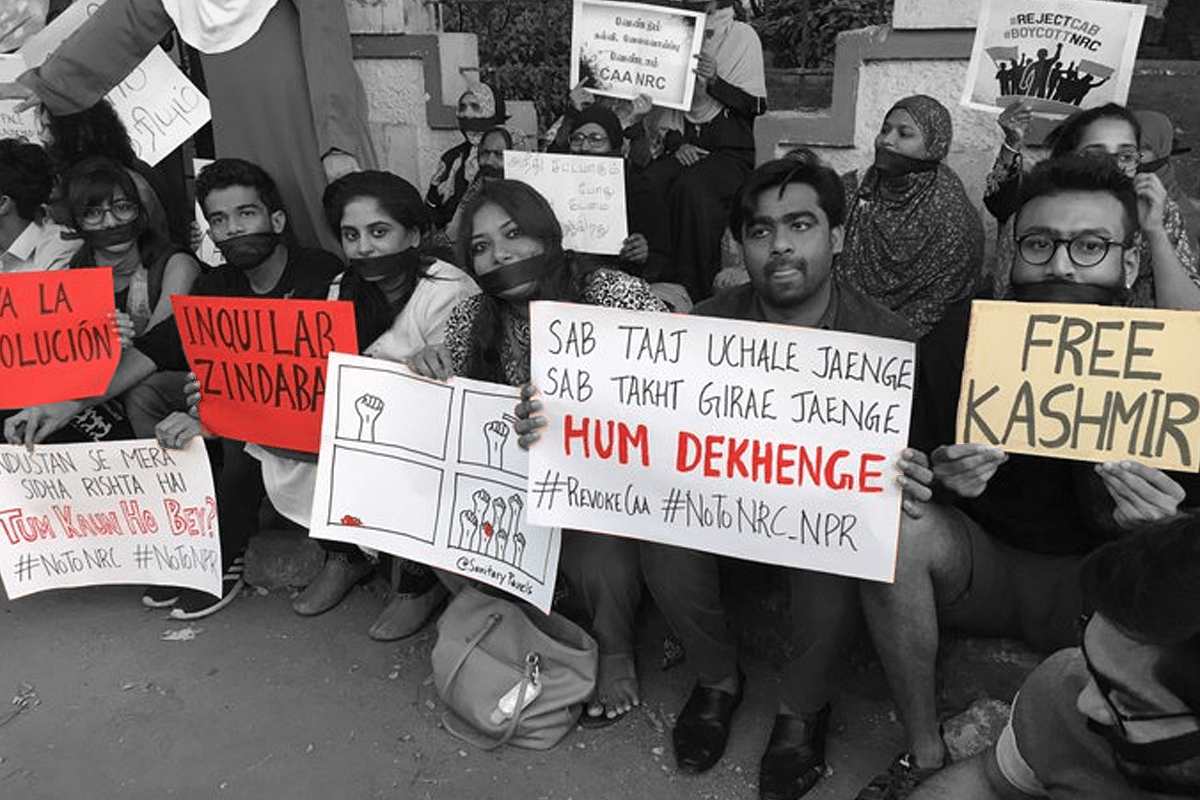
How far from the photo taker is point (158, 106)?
14.4 ft

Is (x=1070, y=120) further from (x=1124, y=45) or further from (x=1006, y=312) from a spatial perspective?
(x=1006, y=312)

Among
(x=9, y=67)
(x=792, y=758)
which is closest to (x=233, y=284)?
(x=792, y=758)

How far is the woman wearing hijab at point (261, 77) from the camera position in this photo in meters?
4.18

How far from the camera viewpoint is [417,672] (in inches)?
120

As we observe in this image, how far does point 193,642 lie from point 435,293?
1469 mm

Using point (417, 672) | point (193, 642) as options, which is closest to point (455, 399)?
point (417, 672)

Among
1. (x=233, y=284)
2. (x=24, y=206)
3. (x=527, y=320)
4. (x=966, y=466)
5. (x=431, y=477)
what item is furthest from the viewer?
(x=24, y=206)

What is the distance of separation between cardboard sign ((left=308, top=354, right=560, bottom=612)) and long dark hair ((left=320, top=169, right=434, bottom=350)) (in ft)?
1.43

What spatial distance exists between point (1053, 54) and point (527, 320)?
2026 millimetres

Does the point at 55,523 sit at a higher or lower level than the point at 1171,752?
lower

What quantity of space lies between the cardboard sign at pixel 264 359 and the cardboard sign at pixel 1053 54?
236 cm

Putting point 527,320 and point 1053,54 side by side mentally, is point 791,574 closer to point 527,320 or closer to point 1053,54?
point 527,320

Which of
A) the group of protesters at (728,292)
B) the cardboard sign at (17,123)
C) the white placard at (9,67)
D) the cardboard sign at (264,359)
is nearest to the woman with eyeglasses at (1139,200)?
the group of protesters at (728,292)

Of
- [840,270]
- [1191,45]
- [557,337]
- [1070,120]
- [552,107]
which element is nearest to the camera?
[557,337]
